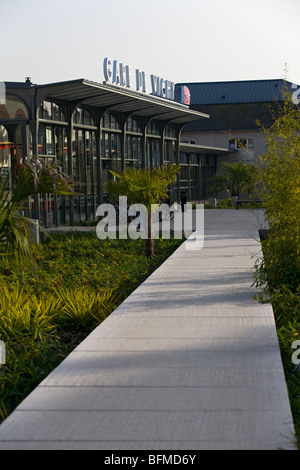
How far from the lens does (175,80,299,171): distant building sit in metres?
55.6

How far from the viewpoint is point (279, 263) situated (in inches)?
399

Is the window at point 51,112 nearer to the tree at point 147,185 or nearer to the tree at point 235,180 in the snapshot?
the tree at point 147,185

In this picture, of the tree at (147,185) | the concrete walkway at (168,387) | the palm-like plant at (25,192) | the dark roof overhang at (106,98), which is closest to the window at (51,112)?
the dark roof overhang at (106,98)

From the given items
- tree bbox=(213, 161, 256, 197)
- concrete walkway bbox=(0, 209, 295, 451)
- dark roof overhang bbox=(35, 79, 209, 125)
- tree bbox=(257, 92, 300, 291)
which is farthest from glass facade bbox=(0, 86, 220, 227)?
concrete walkway bbox=(0, 209, 295, 451)

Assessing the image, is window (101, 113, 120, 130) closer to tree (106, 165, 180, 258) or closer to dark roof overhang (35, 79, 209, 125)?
dark roof overhang (35, 79, 209, 125)

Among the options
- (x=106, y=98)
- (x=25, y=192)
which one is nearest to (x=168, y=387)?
(x=25, y=192)

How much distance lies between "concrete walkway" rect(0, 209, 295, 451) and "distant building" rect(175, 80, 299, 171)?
1795 inches

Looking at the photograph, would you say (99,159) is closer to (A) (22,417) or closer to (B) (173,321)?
(B) (173,321)

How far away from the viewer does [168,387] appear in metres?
5.43

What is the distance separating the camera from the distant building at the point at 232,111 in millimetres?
55625

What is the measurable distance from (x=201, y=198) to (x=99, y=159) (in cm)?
2497

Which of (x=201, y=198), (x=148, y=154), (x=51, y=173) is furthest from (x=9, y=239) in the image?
(x=201, y=198)

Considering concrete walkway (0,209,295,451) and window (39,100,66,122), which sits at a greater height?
window (39,100,66,122)

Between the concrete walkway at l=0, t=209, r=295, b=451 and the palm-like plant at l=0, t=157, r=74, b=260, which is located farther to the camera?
the palm-like plant at l=0, t=157, r=74, b=260
